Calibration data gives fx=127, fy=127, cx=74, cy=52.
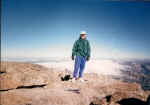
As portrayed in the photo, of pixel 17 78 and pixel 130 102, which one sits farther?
pixel 17 78

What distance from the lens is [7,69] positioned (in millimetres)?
10859

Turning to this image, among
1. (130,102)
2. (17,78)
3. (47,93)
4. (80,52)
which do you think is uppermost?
(80,52)

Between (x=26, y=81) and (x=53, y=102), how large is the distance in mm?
3728

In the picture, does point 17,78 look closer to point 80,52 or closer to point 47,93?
point 47,93

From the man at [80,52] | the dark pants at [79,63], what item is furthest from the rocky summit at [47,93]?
the man at [80,52]

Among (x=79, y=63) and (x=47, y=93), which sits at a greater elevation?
(x=79, y=63)

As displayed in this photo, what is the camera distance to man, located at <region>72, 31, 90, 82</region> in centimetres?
1261

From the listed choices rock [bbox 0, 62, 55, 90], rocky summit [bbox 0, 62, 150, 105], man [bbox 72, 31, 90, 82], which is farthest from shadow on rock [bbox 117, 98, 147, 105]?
rock [bbox 0, 62, 55, 90]

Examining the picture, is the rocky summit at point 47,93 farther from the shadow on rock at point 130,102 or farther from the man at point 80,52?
the man at point 80,52

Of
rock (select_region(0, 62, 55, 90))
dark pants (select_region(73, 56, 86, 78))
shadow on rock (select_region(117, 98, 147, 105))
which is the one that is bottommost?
shadow on rock (select_region(117, 98, 147, 105))

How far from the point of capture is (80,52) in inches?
501

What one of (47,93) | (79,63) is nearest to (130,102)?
(47,93)

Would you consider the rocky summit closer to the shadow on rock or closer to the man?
the shadow on rock

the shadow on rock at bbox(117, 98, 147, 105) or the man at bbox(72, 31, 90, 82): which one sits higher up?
the man at bbox(72, 31, 90, 82)
